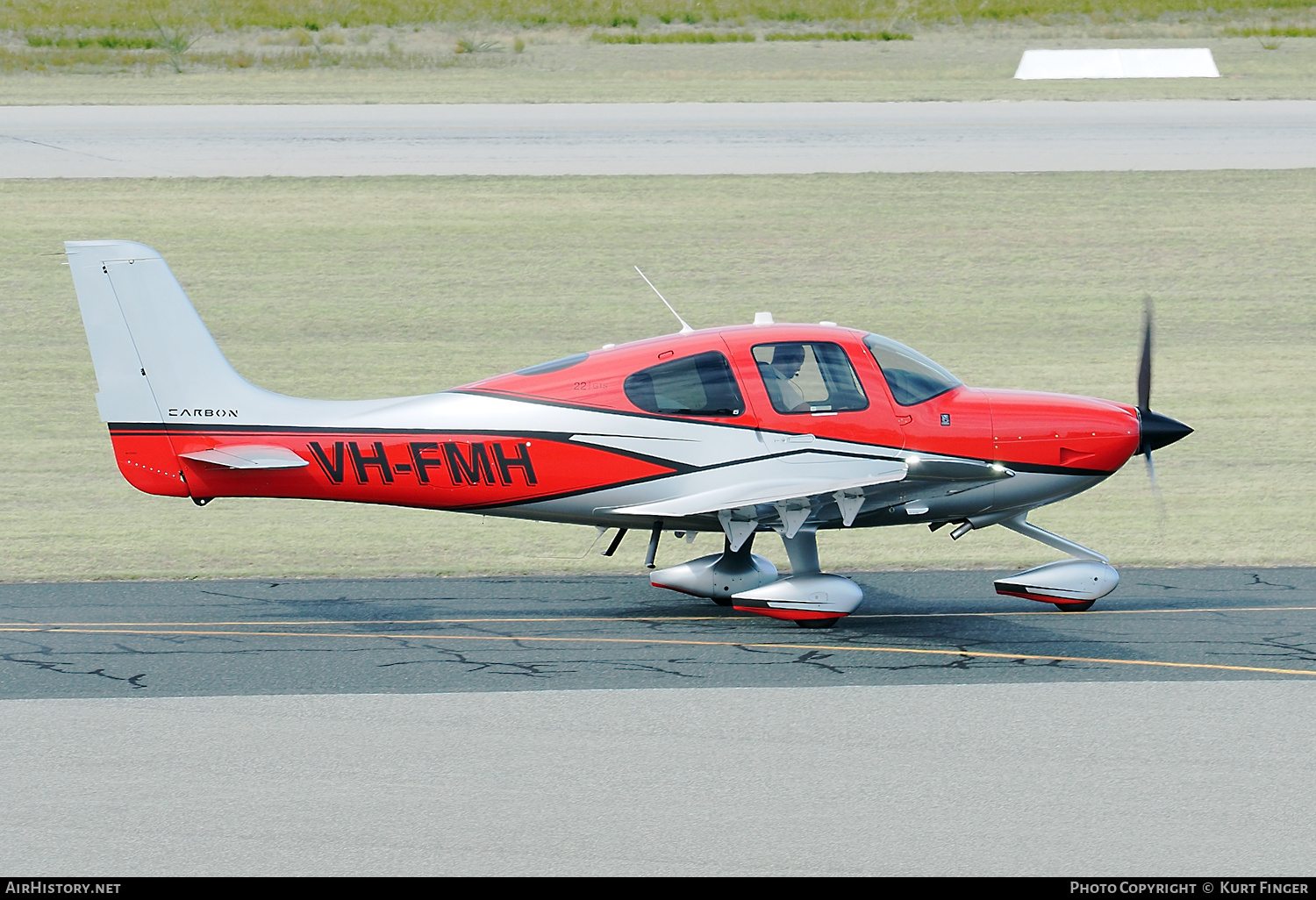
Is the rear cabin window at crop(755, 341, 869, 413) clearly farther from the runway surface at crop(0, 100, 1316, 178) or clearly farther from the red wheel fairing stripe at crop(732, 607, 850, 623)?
the runway surface at crop(0, 100, 1316, 178)

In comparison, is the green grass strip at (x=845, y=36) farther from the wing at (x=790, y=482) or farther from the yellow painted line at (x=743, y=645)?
the yellow painted line at (x=743, y=645)

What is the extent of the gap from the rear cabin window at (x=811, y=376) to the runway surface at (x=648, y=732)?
1760 millimetres

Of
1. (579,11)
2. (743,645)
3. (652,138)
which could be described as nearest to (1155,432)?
(743,645)

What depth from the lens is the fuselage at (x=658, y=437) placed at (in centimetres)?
1211

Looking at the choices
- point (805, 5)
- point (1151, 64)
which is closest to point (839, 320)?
point (1151, 64)

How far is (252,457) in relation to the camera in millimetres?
11992

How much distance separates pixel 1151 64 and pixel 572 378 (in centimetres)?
4075

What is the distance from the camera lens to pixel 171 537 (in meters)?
15.8

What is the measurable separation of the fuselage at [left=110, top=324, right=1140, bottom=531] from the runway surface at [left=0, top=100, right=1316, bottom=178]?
21.7 metres

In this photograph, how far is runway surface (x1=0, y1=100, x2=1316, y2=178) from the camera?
111ft

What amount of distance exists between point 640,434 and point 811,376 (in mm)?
1396

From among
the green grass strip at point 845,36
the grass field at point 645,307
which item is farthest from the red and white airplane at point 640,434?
the green grass strip at point 845,36

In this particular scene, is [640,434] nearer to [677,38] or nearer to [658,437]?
[658,437]
